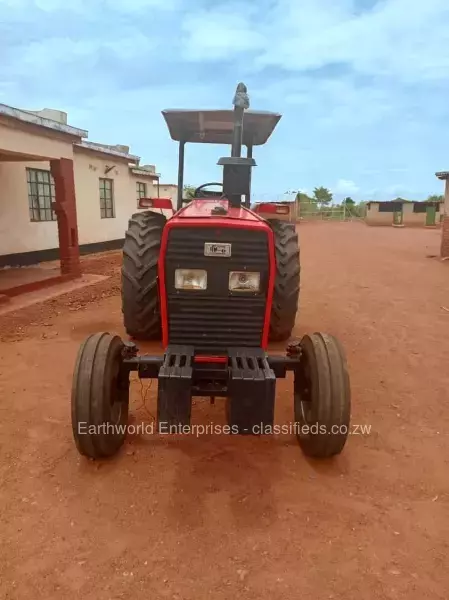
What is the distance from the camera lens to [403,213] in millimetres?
38812

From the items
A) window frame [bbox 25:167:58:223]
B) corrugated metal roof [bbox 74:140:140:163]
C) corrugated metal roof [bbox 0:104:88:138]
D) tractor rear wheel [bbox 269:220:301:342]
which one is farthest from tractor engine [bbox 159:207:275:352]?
corrugated metal roof [bbox 74:140:140:163]

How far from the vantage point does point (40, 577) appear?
7.16 ft

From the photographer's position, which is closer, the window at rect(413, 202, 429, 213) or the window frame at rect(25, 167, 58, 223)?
the window frame at rect(25, 167, 58, 223)

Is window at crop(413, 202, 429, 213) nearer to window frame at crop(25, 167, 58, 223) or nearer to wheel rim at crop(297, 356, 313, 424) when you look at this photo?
window frame at crop(25, 167, 58, 223)

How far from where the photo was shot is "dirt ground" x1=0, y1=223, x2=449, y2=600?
7.18 feet

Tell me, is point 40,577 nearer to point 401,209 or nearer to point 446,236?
point 446,236

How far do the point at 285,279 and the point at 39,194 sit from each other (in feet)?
30.1

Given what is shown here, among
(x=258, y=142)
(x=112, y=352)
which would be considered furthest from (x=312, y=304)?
(x=112, y=352)

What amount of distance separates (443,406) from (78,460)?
3056 mm

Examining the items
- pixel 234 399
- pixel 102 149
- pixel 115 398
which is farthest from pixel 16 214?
pixel 234 399

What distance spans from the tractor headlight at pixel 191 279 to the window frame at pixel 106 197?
42.5 ft

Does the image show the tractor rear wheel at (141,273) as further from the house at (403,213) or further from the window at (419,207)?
the window at (419,207)

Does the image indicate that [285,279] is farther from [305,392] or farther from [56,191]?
[56,191]

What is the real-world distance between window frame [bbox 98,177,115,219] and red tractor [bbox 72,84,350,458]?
1227 cm
